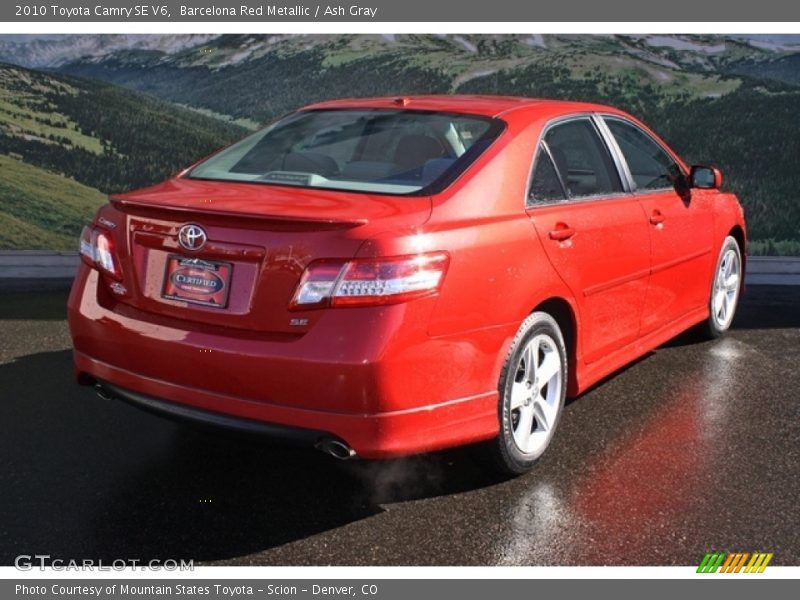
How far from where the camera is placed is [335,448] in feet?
11.4

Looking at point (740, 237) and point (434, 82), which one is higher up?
point (434, 82)

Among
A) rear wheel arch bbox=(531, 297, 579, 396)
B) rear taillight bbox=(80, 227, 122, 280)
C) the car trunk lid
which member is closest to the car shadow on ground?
the car trunk lid

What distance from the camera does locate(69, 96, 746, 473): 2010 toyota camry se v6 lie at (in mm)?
3418

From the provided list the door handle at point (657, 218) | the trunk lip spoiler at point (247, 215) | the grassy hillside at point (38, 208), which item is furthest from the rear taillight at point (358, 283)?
the grassy hillside at point (38, 208)

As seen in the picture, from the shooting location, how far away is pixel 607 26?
12.7 metres

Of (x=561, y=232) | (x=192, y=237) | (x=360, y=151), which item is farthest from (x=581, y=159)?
(x=192, y=237)

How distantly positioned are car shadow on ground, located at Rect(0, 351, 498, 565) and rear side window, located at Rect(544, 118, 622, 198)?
4.47ft

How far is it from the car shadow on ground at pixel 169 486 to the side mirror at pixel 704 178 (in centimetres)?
247

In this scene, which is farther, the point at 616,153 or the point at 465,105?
the point at 616,153

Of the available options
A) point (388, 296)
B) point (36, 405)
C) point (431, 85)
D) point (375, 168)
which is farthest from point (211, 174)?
point (431, 85)

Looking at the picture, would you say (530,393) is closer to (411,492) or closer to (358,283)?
(411,492)

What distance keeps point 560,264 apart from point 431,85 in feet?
31.4

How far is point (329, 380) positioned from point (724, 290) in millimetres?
4162

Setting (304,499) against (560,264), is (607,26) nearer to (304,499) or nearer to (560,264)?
(560,264)
